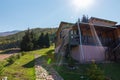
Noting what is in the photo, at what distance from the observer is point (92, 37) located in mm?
23938

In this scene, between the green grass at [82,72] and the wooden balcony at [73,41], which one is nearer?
the green grass at [82,72]

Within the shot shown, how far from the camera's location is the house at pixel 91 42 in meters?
22.6

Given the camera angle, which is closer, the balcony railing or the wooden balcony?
the wooden balcony

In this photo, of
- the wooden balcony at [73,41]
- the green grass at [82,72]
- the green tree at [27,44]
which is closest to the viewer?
the green grass at [82,72]

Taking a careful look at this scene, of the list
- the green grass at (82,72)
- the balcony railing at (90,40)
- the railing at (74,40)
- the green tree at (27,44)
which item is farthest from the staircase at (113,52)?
the green tree at (27,44)

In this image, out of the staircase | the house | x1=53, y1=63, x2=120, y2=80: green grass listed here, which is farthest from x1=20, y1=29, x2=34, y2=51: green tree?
x1=53, y1=63, x2=120, y2=80: green grass

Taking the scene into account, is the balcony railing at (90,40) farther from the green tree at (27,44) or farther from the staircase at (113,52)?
the green tree at (27,44)

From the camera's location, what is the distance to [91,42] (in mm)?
23391

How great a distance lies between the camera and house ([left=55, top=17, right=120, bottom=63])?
2258 centimetres

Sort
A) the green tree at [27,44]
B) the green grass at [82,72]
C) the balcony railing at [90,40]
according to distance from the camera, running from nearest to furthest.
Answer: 1. the green grass at [82,72]
2. the balcony railing at [90,40]
3. the green tree at [27,44]

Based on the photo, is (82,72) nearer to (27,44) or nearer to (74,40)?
(74,40)

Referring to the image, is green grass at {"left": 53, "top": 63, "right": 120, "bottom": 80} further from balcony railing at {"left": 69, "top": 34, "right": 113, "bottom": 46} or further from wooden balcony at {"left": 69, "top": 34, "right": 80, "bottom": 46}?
wooden balcony at {"left": 69, "top": 34, "right": 80, "bottom": 46}

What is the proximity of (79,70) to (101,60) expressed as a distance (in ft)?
20.4

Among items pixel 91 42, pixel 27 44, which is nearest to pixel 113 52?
pixel 91 42
